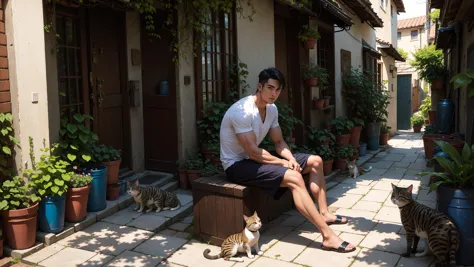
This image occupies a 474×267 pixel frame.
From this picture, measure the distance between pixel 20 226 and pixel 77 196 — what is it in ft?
2.15

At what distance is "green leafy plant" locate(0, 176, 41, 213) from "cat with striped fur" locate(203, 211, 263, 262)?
1725mm

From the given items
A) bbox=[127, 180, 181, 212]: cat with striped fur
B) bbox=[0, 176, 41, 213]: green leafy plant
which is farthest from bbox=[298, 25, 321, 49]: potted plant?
bbox=[0, 176, 41, 213]: green leafy plant

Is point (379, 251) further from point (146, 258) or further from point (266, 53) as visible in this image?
point (266, 53)

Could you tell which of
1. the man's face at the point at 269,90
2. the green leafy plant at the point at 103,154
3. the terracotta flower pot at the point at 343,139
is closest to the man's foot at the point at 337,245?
the man's face at the point at 269,90

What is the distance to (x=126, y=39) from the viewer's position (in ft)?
19.7

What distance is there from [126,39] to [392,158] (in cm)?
699

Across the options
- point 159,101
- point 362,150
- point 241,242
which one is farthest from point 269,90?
point 362,150

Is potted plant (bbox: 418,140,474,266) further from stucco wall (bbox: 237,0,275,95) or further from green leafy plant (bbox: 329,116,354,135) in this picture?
green leafy plant (bbox: 329,116,354,135)

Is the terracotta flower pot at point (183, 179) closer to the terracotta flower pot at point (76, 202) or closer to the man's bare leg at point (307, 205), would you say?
the terracotta flower pot at point (76, 202)

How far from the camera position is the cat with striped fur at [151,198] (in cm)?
506

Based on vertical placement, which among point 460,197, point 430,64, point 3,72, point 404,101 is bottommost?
point 460,197

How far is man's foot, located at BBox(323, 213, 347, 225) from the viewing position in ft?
15.9

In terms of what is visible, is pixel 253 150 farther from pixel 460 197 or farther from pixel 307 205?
pixel 460 197

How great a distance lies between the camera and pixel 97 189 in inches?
191
